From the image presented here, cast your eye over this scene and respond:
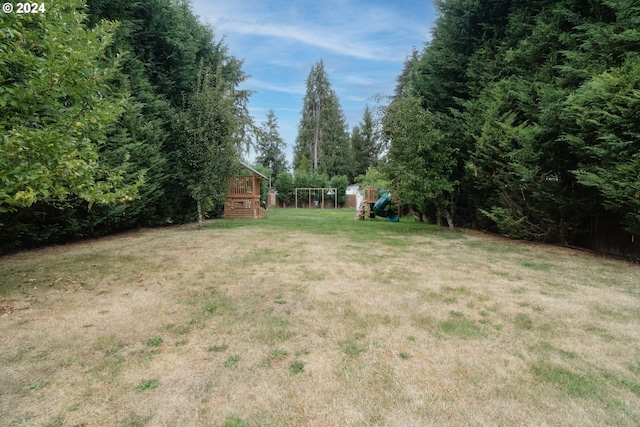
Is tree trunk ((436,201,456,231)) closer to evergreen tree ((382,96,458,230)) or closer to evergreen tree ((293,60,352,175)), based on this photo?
evergreen tree ((382,96,458,230))

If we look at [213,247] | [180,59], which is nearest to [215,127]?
[180,59]

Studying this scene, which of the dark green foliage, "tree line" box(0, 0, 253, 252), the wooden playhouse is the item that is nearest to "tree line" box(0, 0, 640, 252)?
"tree line" box(0, 0, 253, 252)

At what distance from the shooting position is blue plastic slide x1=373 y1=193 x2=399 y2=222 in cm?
1616

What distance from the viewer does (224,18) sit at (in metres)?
14.7

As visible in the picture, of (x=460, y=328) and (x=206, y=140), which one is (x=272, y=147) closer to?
(x=206, y=140)

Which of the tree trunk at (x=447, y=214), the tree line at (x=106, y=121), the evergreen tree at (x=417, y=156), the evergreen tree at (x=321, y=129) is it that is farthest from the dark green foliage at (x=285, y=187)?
the evergreen tree at (x=417, y=156)

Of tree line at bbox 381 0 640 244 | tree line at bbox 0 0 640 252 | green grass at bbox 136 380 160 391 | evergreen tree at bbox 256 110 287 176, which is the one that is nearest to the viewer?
green grass at bbox 136 380 160 391

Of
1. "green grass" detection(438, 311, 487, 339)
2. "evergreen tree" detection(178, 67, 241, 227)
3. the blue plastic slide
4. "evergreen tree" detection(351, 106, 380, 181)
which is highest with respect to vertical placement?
"evergreen tree" detection(351, 106, 380, 181)

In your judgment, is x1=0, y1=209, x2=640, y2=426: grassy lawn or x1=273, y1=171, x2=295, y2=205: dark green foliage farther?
x1=273, y1=171, x2=295, y2=205: dark green foliage

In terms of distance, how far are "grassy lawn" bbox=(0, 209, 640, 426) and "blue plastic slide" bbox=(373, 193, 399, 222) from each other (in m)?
10.3

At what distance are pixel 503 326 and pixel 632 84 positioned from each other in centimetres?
515

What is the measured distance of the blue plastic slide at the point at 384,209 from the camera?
1616 cm

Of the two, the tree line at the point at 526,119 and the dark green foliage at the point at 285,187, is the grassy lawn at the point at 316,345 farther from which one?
the dark green foliage at the point at 285,187

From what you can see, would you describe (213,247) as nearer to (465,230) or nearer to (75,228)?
(75,228)
